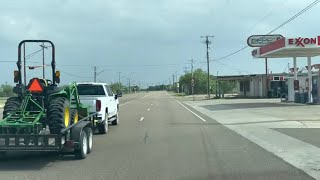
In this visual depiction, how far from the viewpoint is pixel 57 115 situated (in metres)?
11.7

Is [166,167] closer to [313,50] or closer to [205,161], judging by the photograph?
[205,161]

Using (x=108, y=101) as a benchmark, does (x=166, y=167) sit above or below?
below

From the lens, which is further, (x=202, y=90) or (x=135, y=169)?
(x=202, y=90)

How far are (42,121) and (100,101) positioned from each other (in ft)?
21.4

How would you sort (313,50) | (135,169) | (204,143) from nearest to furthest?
(135,169) → (204,143) → (313,50)

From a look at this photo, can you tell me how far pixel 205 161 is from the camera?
11.8m

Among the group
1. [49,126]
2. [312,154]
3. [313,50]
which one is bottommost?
[312,154]

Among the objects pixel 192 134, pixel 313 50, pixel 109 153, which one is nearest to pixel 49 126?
pixel 109 153

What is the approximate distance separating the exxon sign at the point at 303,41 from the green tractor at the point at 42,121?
2892cm

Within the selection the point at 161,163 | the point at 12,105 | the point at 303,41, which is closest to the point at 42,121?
the point at 12,105

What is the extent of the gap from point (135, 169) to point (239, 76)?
7640cm

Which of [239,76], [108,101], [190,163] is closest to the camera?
[190,163]

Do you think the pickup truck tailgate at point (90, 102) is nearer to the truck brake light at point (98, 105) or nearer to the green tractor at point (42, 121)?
the truck brake light at point (98, 105)

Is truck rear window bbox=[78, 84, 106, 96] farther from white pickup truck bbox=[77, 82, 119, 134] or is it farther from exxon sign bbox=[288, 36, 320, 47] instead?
exxon sign bbox=[288, 36, 320, 47]
